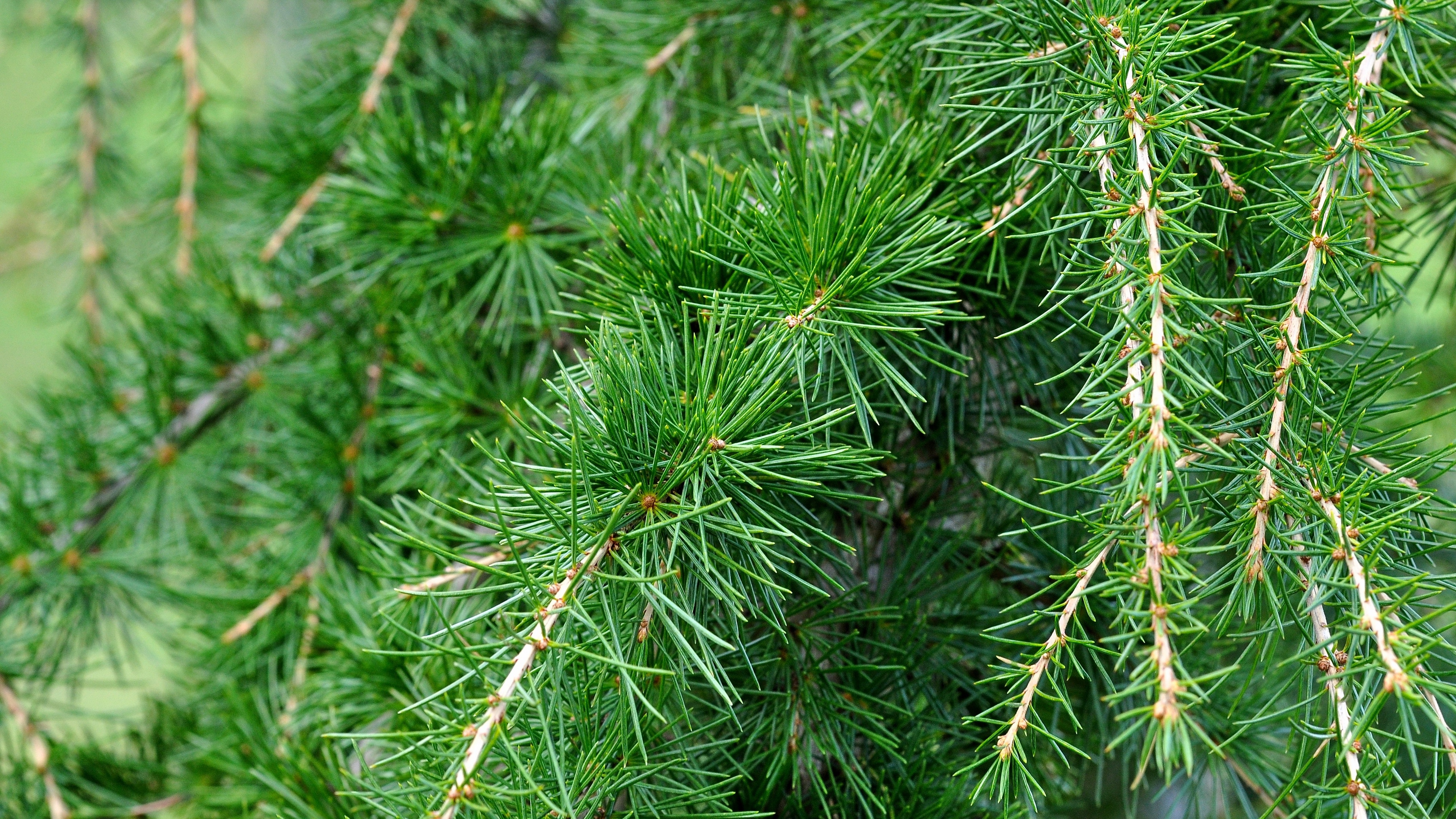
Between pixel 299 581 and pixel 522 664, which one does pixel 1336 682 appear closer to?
pixel 522 664

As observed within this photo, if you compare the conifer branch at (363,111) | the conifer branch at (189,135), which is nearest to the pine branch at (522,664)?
the conifer branch at (363,111)

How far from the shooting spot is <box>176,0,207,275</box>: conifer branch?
58 cm

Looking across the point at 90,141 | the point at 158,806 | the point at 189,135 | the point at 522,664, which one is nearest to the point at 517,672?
the point at 522,664

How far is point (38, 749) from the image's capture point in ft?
1.41

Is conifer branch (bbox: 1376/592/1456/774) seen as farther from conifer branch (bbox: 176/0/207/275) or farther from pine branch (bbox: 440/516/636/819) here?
conifer branch (bbox: 176/0/207/275)

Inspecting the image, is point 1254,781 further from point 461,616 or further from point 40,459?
point 40,459

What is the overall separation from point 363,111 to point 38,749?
1.06 feet

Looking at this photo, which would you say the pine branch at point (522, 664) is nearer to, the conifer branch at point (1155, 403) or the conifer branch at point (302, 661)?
the conifer branch at point (1155, 403)

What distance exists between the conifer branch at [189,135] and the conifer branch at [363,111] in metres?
0.12

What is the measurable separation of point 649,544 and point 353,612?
7.2 inches

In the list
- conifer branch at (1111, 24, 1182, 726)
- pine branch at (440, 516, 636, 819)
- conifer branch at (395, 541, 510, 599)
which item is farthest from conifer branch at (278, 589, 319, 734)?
conifer branch at (1111, 24, 1182, 726)

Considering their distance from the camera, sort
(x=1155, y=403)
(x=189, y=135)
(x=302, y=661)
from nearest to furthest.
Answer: (x=1155, y=403) < (x=302, y=661) < (x=189, y=135)

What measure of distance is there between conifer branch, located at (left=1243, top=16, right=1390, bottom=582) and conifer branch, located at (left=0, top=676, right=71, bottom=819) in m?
0.47

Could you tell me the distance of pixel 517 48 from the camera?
53 cm
